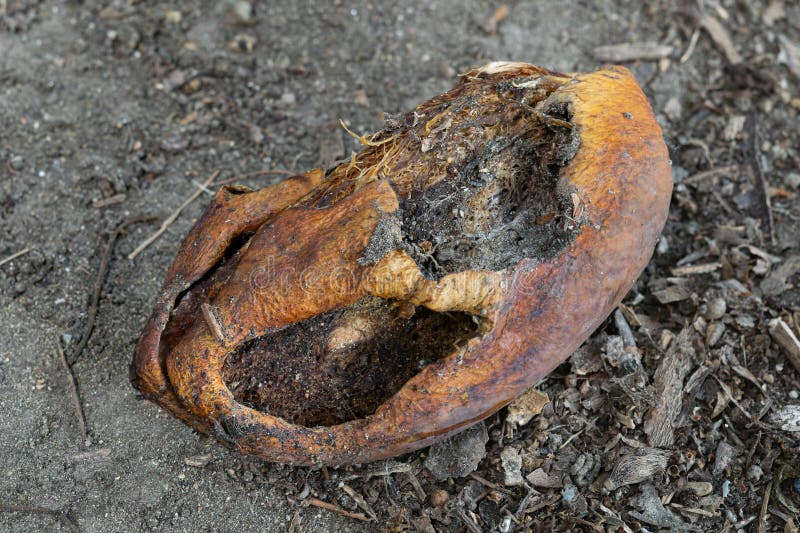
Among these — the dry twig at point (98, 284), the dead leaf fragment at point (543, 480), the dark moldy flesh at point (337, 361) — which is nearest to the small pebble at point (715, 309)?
the dead leaf fragment at point (543, 480)

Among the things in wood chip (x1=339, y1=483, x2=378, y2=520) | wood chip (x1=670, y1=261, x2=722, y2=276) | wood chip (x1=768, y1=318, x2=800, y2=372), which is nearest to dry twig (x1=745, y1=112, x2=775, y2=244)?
wood chip (x1=670, y1=261, x2=722, y2=276)

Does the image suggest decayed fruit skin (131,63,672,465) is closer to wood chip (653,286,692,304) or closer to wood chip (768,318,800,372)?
wood chip (653,286,692,304)

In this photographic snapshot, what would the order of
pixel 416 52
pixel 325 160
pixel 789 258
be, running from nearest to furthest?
pixel 789 258
pixel 325 160
pixel 416 52

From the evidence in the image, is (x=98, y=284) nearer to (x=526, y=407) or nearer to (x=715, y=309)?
(x=526, y=407)

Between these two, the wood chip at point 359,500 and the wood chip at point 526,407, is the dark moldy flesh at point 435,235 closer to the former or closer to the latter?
the wood chip at point 359,500

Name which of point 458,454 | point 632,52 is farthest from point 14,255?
point 632,52

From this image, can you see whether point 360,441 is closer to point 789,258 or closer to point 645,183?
point 645,183

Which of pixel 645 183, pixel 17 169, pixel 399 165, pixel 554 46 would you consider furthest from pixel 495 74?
pixel 17 169
